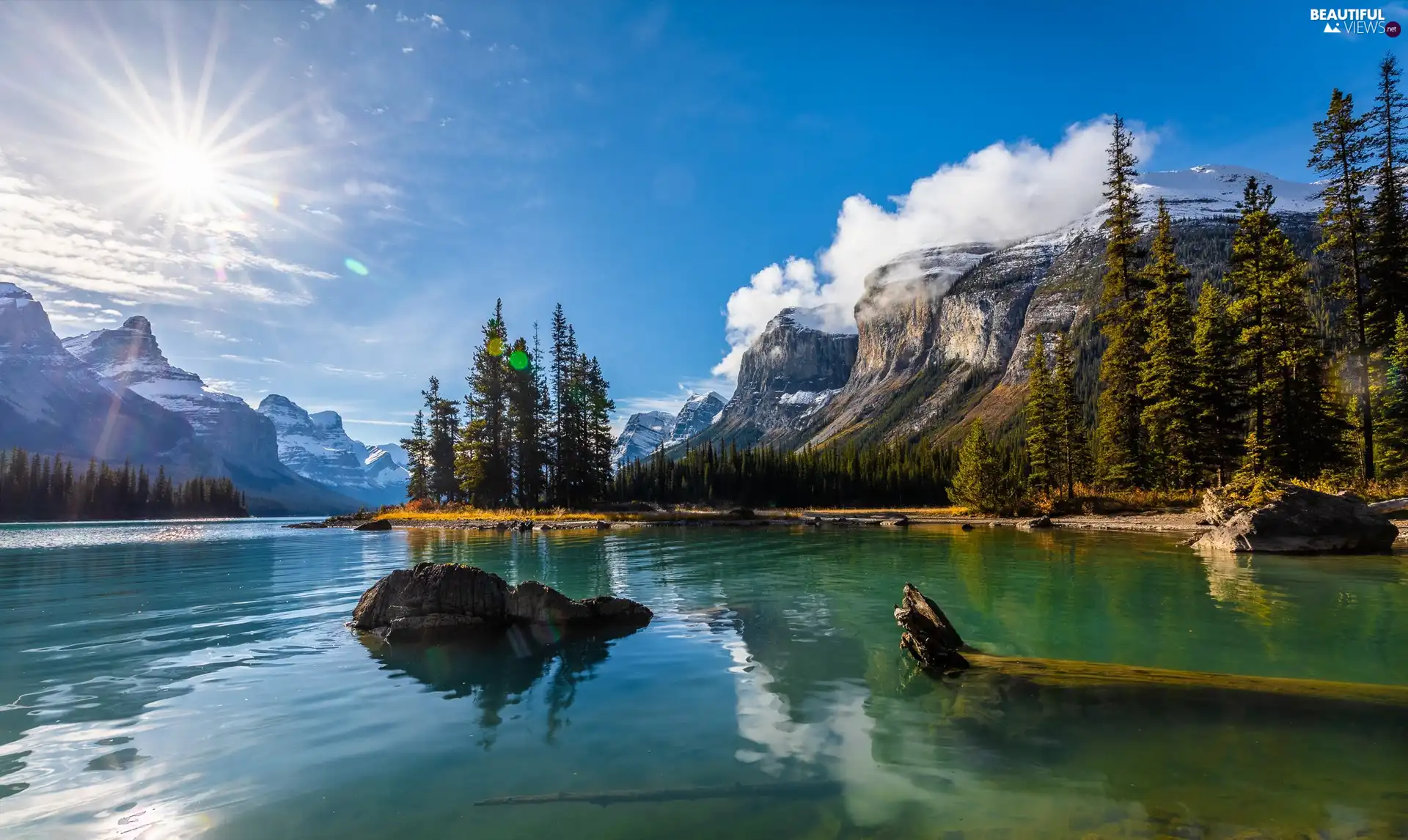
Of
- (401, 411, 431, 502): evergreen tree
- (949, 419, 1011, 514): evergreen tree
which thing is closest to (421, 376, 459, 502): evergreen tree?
(401, 411, 431, 502): evergreen tree

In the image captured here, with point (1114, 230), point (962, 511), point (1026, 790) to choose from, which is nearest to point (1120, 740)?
point (1026, 790)

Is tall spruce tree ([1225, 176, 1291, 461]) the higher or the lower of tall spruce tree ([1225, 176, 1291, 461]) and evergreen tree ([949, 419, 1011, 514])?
the higher

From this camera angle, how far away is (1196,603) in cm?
1591

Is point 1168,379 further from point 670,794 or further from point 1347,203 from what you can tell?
point 670,794

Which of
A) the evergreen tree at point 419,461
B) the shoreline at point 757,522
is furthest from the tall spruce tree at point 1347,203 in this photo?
the evergreen tree at point 419,461

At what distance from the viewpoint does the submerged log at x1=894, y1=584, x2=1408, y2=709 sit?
Answer: 8.72m

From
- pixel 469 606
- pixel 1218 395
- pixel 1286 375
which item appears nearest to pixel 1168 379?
pixel 1218 395

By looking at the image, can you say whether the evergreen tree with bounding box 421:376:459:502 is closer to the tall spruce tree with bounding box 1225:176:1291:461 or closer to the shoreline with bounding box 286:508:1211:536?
the shoreline with bounding box 286:508:1211:536

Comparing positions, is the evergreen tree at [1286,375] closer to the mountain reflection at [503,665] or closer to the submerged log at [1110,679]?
the submerged log at [1110,679]

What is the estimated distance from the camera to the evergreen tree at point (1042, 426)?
194 ft

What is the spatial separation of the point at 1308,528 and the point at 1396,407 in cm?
2190

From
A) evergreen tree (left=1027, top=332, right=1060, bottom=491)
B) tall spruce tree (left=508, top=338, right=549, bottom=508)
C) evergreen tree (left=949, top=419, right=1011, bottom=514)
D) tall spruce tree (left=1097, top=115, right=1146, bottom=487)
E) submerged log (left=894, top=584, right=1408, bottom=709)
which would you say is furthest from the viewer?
tall spruce tree (left=508, top=338, right=549, bottom=508)

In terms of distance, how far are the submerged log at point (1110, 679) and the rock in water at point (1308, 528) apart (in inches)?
882

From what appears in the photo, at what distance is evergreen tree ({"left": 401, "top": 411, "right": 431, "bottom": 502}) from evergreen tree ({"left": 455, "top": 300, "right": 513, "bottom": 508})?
19439 millimetres
